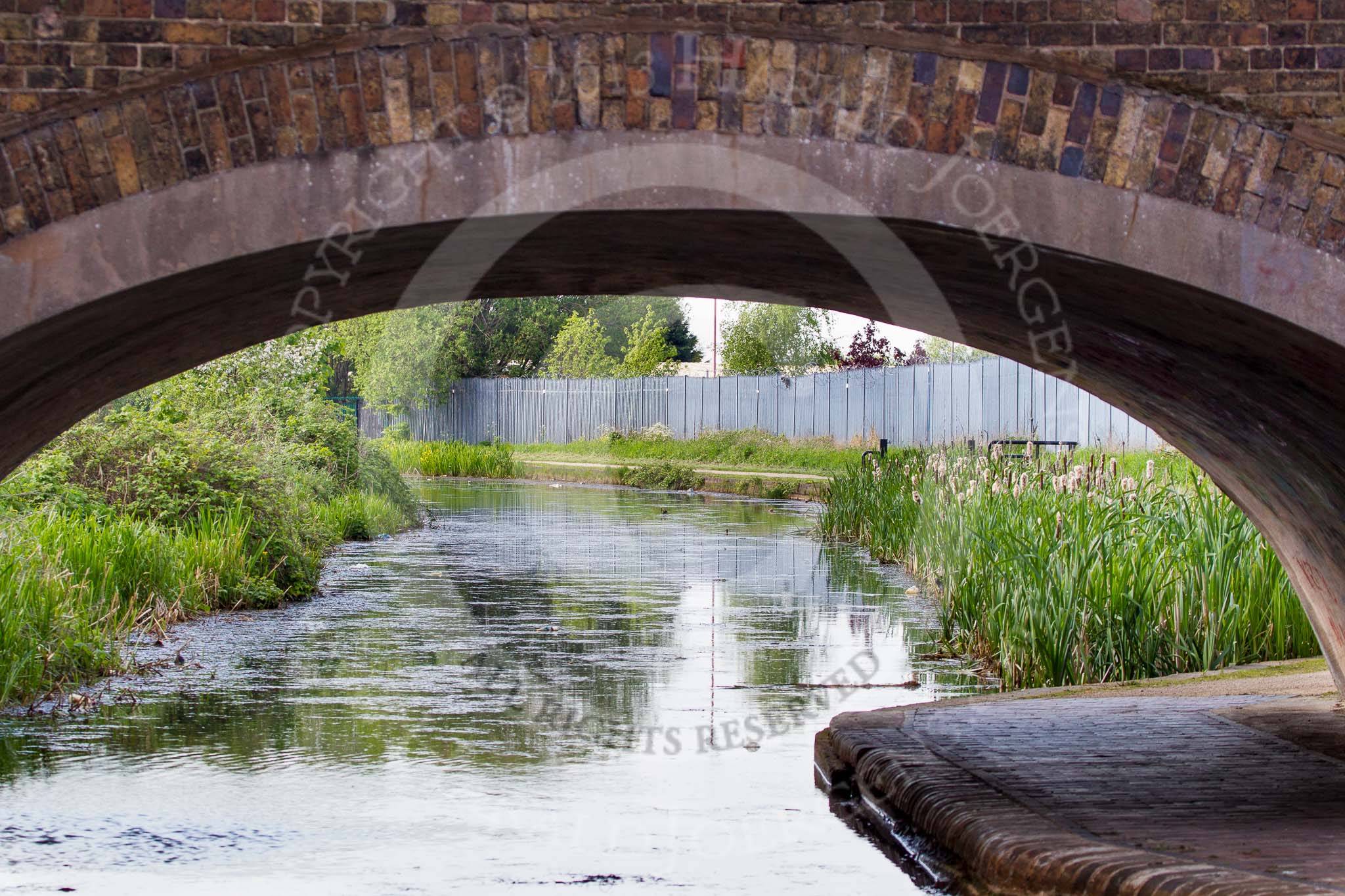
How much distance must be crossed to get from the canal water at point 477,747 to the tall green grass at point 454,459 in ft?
80.9

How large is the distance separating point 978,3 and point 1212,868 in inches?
110

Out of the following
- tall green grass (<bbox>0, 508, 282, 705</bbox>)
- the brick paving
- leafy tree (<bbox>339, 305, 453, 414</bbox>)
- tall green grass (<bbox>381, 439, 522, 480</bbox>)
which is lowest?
the brick paving

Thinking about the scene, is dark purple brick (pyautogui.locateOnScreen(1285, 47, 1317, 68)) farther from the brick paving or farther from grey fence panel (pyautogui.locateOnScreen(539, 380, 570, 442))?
grey fence panel (pyautogui.locateOnScreen(539, 380, 570, 442))

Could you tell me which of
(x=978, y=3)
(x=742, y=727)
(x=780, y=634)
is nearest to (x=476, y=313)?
(x=780, y=634)

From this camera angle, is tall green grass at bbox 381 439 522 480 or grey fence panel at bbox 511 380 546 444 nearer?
tall green grass at bbox 381 439 522 480

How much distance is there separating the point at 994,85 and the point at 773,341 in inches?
2139

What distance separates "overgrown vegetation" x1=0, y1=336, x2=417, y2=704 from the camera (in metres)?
9.80

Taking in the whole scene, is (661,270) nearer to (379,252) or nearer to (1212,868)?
(379,252)

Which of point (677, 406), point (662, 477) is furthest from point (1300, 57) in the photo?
point (677, 406)

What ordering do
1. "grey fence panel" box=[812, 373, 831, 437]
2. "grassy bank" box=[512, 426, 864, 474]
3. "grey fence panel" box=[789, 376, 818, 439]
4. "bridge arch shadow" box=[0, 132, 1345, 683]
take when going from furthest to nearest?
"grey fence panel" box=[789, 376, 818, 439] → "grey fence panel" box=[812, 373, 831, 437] → "grassy bank" box=[512, 426, 864, 474] → "bridge arch shadow" box=[0, 132, 1345, 683]

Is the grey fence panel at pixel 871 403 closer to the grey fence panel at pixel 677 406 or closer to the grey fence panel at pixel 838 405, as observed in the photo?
the grey fence panel at pixel 838 405

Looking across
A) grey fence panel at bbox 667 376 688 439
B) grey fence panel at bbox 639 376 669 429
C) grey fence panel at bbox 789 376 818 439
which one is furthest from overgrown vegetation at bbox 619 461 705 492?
grey fence panel at bbox 639 376 669 429

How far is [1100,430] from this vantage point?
2739 centimetres

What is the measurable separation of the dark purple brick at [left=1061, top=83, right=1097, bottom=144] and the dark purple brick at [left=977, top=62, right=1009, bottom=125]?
229 millimetres
